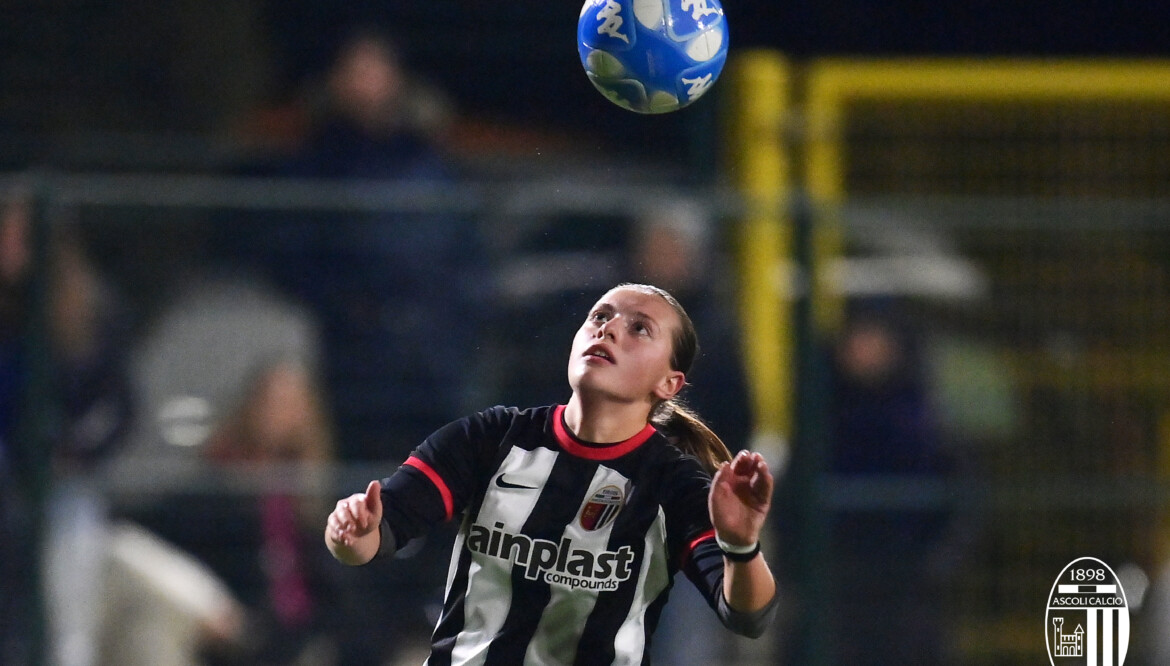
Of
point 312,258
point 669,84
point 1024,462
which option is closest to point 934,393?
point 1024,462

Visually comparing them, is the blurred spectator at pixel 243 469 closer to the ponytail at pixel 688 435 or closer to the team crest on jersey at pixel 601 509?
the ponytail at pixel 688 435

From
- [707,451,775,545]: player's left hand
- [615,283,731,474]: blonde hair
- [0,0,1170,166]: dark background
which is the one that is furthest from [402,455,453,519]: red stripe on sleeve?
[0,0,1170,166]: dark background

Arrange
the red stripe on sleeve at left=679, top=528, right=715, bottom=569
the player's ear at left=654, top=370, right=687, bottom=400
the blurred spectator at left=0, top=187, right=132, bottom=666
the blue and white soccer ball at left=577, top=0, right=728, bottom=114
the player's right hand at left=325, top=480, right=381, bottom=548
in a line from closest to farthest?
the player's right hand at left=325, top=480, right=381, bottom=548, the red stripe on sleeve at left=679, top=528, right=715, bottom=569, the player's ear at left=654, top=370, right=687, bottom=400, the blue and white soccer ball at left=577, top=0, right=728, bottom=114, the blurred spectator at left=0, top=187, right=132, bottom=666

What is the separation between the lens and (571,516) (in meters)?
3.03

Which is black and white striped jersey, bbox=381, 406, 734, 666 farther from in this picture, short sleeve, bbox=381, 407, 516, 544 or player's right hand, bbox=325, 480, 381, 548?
player's right hand, bbox=325, 480, 381, 548

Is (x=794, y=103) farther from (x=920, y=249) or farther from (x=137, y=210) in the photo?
(x=137, y=210)

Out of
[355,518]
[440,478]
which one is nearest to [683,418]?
[440,478]

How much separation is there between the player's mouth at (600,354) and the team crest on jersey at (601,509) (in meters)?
0.23

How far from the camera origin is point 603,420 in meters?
3.12

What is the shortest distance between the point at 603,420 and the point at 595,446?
2.1 inches

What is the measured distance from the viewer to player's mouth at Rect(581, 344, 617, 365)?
10.1ft

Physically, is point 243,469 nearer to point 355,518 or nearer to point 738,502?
point 355,518

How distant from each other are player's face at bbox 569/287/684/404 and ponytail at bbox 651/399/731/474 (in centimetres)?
7

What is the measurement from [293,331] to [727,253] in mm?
1863
